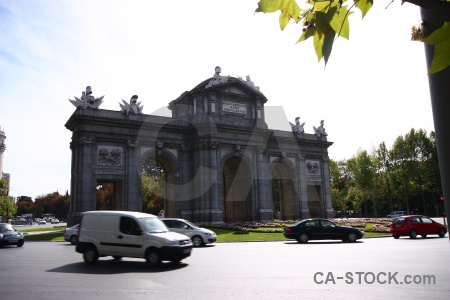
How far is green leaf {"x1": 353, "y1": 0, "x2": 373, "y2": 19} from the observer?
1.83 m

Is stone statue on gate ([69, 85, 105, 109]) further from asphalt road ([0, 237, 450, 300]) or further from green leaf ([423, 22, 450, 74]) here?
green leaf ([423, 22, 450, 74])

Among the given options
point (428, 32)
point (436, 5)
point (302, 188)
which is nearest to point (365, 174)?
point (302, 188)

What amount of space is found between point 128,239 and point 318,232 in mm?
13434

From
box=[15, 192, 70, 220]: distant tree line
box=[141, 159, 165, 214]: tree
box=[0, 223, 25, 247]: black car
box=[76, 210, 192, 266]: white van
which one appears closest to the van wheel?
box=[0, 223, 25, 247]: black car

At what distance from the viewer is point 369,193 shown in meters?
77.1

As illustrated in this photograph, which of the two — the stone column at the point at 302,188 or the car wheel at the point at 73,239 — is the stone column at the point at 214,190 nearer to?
the stone column at the point at 302,188

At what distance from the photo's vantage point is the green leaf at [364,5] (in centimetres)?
183

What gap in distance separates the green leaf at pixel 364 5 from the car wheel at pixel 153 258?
12.6m

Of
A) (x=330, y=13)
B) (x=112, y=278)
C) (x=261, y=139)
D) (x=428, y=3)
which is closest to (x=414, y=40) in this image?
(x=428, y=3)

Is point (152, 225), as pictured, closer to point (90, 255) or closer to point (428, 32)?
point (90, 255)

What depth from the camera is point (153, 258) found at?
13.3m

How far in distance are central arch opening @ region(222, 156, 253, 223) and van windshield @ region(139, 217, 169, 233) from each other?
2575cm

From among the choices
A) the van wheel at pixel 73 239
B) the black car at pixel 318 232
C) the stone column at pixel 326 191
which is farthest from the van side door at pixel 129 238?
the stone column at pixel 326 191

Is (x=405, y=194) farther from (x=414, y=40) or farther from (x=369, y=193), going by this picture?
(x=414, y=40)
